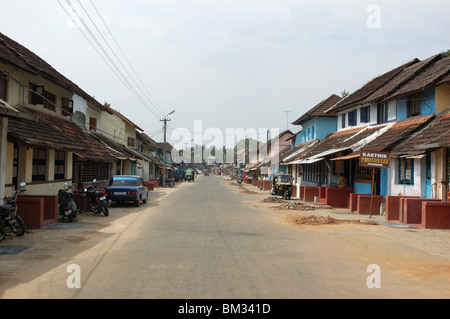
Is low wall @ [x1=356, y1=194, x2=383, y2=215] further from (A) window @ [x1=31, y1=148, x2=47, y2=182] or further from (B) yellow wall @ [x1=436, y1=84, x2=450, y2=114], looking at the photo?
(A) window @ [x1=31, y1=148, x2=47, y2=182]

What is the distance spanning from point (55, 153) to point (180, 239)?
34.7 ft

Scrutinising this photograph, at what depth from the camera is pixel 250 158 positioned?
9638cm

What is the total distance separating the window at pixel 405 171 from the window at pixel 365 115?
22.5ft

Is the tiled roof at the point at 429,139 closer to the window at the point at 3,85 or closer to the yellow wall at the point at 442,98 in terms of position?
the yellow wall at the point at 442,98

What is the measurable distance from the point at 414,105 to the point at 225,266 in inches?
615

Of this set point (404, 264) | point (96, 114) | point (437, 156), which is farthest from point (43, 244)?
point (96, 114)

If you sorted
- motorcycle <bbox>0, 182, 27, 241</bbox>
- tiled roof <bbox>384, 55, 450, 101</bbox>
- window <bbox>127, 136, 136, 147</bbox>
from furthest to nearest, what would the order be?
window <bbox>127, 136, 136, 147</bbox> < tiled roof <bbox>384, 55, 450, 101</bbox> < motorcycle <bbox>0, 182, 27, 241</bbox>

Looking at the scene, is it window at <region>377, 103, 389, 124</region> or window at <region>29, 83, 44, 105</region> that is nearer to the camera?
window at <region>29, 83, 44, 105</region>

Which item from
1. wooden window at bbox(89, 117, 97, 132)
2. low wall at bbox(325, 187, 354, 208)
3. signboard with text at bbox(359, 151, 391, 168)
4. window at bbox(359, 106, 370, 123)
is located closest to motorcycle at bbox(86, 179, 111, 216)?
signboard with text at bbox(359, 151, 391, 168)

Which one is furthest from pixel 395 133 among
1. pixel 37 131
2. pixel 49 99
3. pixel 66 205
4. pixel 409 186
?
pixel 49 99

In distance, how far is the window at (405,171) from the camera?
17.6 meters

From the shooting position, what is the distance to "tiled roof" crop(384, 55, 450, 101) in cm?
1702

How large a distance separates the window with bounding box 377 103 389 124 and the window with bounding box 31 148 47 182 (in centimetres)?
1729

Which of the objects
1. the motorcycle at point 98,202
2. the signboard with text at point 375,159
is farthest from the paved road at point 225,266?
the signboard with text at point 375,159
